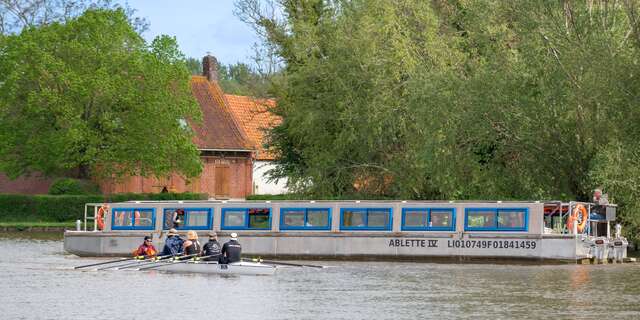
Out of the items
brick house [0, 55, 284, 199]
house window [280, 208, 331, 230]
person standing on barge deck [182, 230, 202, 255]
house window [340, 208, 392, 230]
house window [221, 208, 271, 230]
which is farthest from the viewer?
brick house [0, 55, 284, 199]

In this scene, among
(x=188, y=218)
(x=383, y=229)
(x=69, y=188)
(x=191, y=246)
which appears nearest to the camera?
(x=191, y=246)

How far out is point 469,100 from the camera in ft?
173

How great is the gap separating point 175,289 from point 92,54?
40.4m

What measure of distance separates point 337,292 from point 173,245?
11.1 meters

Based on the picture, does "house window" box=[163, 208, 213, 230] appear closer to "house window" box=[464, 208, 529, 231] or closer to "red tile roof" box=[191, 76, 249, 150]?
"house window" box=[464, 208, 529, 231]

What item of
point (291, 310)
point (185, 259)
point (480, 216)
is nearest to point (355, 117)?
point (480, 216)

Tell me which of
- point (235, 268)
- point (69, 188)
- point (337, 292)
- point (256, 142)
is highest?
point (256, 142)

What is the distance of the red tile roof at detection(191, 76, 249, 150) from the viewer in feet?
285

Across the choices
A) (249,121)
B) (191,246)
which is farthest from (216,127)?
(191,246)

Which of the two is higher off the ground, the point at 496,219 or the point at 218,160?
the point at 218,160

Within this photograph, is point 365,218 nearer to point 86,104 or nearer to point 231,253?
point 231,253

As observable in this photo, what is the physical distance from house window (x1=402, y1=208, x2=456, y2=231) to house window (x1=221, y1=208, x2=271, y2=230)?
558 centimetres

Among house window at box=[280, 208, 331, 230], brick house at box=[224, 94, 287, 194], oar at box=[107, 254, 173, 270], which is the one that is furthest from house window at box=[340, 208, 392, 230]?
brick house at box=[224, 94, 287, 194]

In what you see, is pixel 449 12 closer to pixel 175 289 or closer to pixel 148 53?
pixel 148 53
